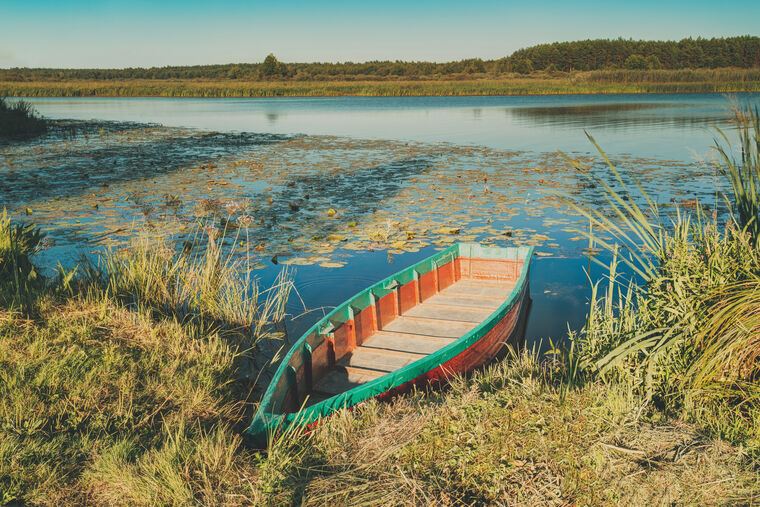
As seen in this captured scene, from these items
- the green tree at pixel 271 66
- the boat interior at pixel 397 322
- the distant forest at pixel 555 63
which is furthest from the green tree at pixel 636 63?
the boat interior at pixel 397 322

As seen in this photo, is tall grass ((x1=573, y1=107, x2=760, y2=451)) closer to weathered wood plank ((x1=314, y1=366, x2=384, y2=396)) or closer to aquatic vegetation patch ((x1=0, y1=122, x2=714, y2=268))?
weathered wood plank ((x1=314, y1=366, x2=384, y2=396))

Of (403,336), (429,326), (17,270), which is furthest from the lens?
(429,326)

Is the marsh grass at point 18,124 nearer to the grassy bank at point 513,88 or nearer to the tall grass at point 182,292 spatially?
the tall grass at point 182,292

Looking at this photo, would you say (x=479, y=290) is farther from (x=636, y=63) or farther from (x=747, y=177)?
(x=636, y=63)

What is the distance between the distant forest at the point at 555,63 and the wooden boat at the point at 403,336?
213ft

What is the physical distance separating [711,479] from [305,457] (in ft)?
5.89

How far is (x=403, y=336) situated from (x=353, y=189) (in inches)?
246

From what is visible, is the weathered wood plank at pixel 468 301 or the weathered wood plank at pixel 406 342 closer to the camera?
the weathered wood plank at pixel 406 342

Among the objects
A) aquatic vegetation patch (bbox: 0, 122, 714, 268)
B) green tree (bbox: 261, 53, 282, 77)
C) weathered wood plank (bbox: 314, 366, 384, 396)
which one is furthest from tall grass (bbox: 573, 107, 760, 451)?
green tree (bbox: 261, 53, 282, 77)

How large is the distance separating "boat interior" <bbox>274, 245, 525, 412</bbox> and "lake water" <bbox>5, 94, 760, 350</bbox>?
612mm

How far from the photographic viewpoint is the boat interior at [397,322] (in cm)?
402

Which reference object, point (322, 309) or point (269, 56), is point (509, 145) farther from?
point (269, 56)

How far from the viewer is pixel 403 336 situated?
16.2 ft

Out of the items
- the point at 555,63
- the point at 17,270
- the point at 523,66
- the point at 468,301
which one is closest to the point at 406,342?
the point at 468,301
